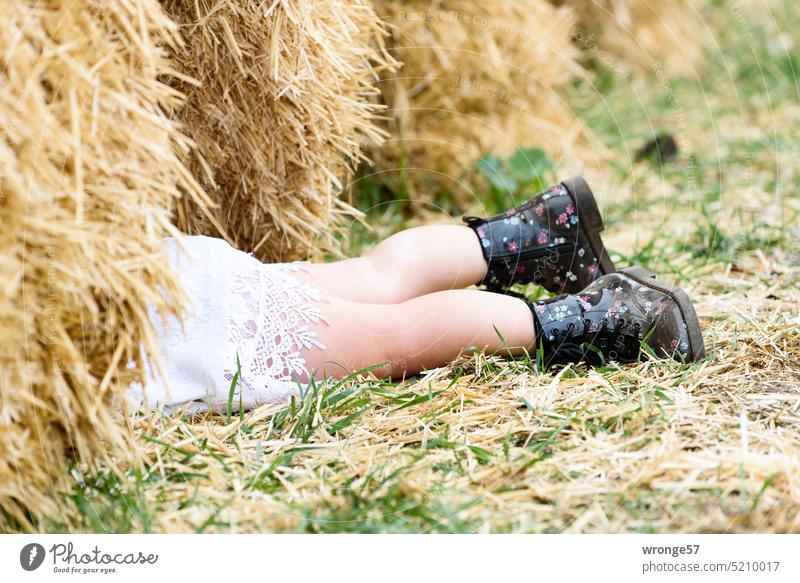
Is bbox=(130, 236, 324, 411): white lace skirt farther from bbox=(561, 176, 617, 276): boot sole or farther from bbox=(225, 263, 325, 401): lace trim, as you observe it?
bbox=(561, 176, 617, 276): boot sole

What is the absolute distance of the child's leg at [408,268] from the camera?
1506 millimetres

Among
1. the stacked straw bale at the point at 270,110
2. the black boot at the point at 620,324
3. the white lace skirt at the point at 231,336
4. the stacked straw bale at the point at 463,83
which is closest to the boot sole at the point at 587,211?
the black boot at the point at 620,324

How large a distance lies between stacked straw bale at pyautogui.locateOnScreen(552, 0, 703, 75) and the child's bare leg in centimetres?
219

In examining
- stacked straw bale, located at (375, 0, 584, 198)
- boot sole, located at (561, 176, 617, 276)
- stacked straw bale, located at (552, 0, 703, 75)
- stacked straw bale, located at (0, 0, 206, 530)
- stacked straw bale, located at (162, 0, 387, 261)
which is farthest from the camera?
stacked straw bale, located at (552, 0, 703, 75)

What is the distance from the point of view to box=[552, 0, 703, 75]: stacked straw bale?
11.0 ft

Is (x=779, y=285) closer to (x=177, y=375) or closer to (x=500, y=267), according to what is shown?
(x=500, y=267)

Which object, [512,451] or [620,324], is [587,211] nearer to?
[620,324]

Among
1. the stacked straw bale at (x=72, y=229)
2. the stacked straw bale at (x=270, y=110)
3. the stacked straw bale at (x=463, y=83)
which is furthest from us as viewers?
the stacked straw bale at (x=463, y=83)

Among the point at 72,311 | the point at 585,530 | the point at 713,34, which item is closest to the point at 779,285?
the point at 585,530

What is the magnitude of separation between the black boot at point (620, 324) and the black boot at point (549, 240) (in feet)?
0.55

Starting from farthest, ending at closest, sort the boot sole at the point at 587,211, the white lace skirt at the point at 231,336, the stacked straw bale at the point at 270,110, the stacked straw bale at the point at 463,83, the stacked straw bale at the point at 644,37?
the stacked straw bale at the point at 644,37
the stacked straw bale at the point at 463,83
the boot sole at the point at 587,211
the stacked straw bale at the point at 270,110
the white lace skirt at the point at 231,336

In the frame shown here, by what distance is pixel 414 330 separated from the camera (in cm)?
141
